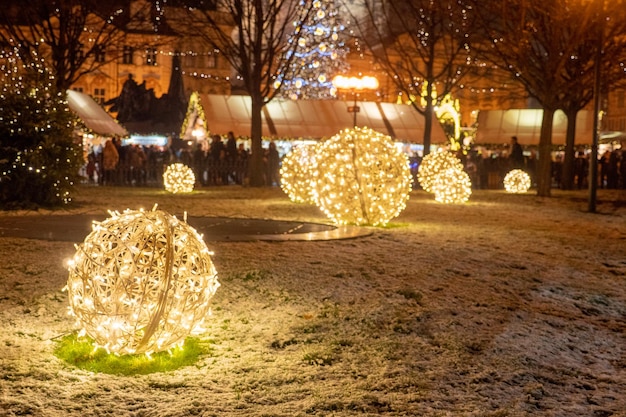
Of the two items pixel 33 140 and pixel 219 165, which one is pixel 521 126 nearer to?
pixel 219 165

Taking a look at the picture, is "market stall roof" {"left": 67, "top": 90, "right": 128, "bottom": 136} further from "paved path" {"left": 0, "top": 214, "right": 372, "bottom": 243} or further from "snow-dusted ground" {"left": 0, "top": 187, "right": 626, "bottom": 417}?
"snow-dusted ground" {"left": 0, "top": 187, "right": 626, "bottom": 417}

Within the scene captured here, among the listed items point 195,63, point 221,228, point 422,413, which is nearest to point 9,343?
point 422,413

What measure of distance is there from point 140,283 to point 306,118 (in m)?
30.7

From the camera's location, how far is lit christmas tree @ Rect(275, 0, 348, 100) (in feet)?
120

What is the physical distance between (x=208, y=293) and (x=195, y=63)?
6970 centimetres

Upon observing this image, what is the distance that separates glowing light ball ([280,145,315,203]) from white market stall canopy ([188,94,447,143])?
543 inches

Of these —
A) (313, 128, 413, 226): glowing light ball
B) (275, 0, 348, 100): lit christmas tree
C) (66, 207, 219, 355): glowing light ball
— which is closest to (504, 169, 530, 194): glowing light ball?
(275, 0, 348, 100): lit christmas tree

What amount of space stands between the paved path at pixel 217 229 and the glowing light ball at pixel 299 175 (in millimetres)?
4457

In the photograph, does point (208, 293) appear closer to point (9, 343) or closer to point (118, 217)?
point (118, 217)

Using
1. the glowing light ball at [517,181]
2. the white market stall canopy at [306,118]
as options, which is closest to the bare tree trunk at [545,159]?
the glowing light ball at [517,181]

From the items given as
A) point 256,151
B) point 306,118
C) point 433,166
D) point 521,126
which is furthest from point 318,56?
point 433,166

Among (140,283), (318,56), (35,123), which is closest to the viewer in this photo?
(140,283)

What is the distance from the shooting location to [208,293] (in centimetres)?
596

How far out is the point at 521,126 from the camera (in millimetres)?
39438
